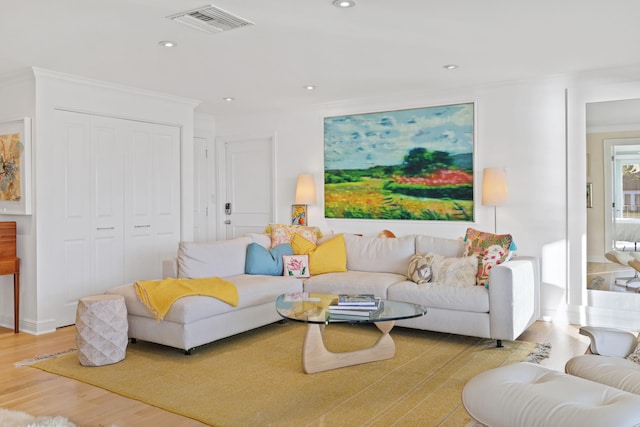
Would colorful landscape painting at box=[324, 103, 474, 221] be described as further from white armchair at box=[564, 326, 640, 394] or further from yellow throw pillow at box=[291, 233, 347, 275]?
white armchair at box=[564, 326, 640, 394]

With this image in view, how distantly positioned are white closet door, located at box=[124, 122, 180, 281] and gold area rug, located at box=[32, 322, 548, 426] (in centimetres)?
176

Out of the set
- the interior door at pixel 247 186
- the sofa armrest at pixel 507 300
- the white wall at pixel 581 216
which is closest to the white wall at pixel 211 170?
the interior door at pixel 247 186

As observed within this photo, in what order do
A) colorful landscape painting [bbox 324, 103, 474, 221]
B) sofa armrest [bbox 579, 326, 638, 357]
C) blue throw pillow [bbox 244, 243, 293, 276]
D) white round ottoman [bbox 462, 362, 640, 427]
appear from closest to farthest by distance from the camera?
white round ottoman [bbox 462, 362, 640, 427]
sofa armrest [bbox 579, 326, 638, 357]
blue throw pillow [bbox 244, 243, 293, 276]
colorful landscape painting [bbox 324, 103, 474, 221]

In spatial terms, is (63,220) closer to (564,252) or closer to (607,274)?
(564,252)

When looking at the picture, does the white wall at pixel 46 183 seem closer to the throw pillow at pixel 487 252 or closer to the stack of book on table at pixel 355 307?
the stack of book on table at pixel 355 307

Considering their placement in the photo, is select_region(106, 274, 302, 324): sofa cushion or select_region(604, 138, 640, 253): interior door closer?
select_region(106, 274, 302, 324): sofa cushion

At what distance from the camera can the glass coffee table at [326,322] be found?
327 centimetres

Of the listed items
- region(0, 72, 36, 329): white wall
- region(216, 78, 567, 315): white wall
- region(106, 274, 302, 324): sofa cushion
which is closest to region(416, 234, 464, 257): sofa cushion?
region(216, 78, 567, 315): white wall

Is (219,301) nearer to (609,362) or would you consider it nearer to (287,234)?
(287,234)

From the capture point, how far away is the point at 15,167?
484cm

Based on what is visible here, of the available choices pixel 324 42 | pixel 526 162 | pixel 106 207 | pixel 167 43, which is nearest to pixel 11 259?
pixel 106 207

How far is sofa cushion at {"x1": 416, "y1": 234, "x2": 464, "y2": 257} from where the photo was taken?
4887 millimetres

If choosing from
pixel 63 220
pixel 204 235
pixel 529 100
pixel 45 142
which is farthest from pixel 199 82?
pixel 529 100

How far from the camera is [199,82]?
Result: 5.23 m
